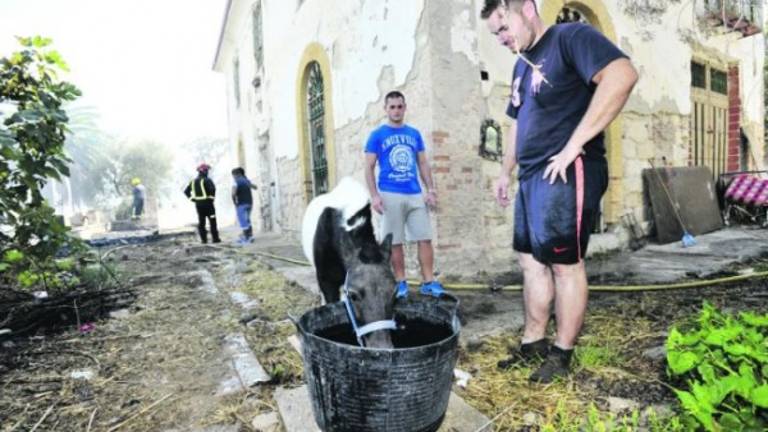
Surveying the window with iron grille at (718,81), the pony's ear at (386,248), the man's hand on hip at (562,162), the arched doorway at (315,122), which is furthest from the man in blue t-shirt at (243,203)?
the window with iron grille at (718,81)

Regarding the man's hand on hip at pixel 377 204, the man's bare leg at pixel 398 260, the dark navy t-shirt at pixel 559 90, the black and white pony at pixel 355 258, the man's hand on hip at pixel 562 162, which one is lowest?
the man's bare leg at pixel 398 260

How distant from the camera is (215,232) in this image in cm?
1016

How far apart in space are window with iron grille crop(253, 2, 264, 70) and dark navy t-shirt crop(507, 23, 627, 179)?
1063 centimetres

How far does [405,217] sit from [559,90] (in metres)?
2.02

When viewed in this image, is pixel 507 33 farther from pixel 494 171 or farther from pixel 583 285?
pixel 494 171

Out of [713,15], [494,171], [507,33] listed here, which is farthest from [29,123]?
[713,15]

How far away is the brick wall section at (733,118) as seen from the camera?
27.8 ft

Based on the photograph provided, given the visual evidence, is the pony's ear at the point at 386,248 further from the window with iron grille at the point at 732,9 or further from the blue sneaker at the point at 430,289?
the window with iron grille at the point at 732,9

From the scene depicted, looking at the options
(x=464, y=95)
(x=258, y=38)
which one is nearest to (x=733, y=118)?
(x=464, y=95)

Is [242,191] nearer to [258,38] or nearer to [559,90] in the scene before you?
[258,38]

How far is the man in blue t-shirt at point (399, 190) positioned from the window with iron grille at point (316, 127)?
3.89 m

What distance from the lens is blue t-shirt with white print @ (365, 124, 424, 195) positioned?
3.82 meters

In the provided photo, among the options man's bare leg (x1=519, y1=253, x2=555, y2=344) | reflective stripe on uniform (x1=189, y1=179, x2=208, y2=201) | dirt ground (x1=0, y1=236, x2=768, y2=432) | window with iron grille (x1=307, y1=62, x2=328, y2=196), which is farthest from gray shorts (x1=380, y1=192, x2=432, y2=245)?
reflective stripe on uniform (x1=189, y1=179, x2=208, y2=201)

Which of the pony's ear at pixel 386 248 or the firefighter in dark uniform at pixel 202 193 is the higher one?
the firefighter in dark uniform at pixel 202 193
